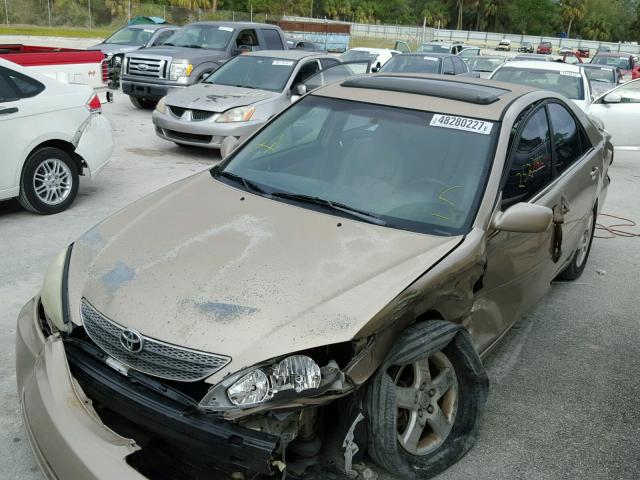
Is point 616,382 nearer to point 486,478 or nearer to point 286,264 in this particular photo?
point 486,478

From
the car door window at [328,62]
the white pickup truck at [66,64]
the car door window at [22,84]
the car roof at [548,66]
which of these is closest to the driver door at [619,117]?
the car roof at [548,66]

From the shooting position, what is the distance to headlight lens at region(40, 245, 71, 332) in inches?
111

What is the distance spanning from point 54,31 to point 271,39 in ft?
106

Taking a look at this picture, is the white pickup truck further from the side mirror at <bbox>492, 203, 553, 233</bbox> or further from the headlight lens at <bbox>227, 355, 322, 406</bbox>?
the headlight lens at <bbox>227, 355, 322, 406</bbox>

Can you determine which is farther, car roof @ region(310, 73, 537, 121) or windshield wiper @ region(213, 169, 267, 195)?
car roof @ region(310, 73, 537, 121)

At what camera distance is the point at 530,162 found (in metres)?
3.89

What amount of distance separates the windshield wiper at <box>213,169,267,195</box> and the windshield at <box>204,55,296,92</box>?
6517mm

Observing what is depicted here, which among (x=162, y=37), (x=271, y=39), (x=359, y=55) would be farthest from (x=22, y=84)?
(x=359, y=55)

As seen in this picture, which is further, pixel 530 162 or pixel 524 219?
pixel 530 162

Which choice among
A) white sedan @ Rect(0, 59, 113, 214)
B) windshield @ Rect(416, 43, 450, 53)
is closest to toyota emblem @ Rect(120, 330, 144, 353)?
white sedan @ Rect(0, 59, 113, 214)

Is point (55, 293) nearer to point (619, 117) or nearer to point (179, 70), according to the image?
point (619, 117)

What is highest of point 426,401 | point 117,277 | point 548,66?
point 548,66

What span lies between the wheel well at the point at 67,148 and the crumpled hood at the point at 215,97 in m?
2.99

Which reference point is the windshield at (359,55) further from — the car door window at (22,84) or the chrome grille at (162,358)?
the chrome grille at (162,358)
